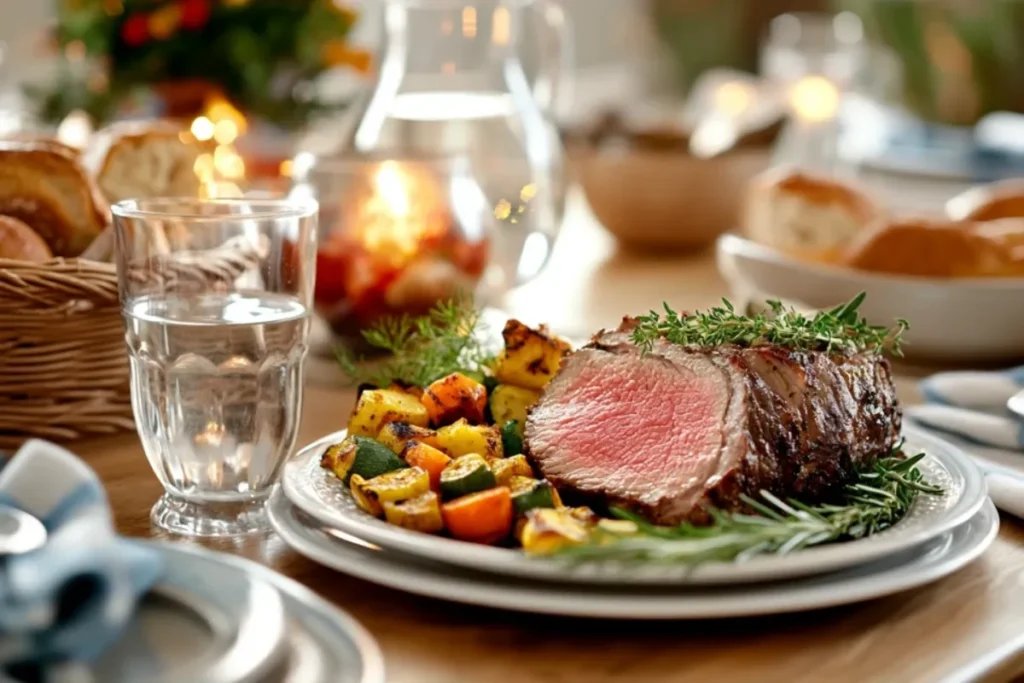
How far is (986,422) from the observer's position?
147 centimetres

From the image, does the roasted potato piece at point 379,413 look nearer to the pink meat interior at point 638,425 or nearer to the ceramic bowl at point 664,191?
the pink meat interior at point 638,425

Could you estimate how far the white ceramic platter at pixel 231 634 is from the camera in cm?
81

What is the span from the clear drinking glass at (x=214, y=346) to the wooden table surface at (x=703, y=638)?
65mm

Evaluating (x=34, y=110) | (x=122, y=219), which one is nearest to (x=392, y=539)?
(x=122, y=219)

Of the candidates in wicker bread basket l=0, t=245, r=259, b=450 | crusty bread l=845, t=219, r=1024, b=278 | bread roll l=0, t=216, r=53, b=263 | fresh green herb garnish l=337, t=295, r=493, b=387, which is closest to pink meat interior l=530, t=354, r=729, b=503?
fresh green herb garnish l=337, t=295, r=493, b=387

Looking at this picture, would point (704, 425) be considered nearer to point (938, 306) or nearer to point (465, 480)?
point (465, 480)

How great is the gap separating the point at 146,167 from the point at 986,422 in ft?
3.51

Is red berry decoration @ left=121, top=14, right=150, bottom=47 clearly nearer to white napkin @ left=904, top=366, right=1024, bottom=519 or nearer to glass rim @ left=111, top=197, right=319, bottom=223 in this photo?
glass rim @ left=111, top=197, right=319, bottom=223

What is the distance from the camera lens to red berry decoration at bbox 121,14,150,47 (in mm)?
2637

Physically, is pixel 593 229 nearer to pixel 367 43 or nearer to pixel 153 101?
pixel 153 101

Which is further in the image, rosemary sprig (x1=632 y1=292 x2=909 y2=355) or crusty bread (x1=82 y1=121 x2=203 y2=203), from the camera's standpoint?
crusty bread (x1=82 y1=121 x2=203 y2=203)

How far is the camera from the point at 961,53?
491cm

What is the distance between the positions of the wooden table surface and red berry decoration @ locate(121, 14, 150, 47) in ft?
5.48

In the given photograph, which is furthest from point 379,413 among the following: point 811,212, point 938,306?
point 811,212
